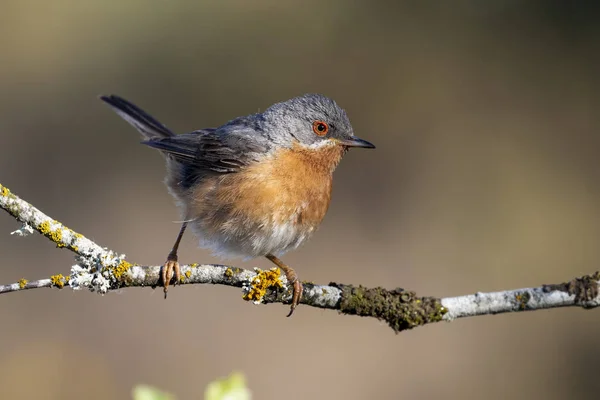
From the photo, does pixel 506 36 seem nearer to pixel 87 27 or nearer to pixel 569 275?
pixel 569 275

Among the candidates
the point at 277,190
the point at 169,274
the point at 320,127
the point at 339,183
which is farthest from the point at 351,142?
the point at 339,183

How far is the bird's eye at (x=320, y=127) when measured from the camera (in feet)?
16.8

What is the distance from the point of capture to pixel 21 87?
938 cm

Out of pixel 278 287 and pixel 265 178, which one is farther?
pixel 265 178

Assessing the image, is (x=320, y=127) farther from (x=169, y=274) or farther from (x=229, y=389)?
(x=229, y=389)

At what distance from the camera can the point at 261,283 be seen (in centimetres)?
384

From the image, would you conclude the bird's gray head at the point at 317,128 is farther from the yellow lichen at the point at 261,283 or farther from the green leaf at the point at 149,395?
the green leaf at the point at 149,395

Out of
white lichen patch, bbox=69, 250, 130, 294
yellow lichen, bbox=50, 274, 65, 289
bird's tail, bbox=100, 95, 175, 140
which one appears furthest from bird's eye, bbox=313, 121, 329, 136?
yellow lichen, bbox=50, 274, 65, 289

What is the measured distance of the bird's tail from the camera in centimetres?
615

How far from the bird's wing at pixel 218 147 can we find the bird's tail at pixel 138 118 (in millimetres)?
348

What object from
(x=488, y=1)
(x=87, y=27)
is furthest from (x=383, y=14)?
(x=87, y=27)

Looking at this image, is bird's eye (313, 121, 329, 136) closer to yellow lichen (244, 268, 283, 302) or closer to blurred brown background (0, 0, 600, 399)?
yellow lichen (244, 268, 283, 302)

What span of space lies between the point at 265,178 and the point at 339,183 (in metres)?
4.56

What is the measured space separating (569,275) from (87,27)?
24.8ft
